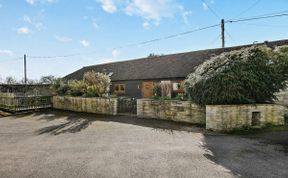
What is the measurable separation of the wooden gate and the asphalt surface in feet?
12.5

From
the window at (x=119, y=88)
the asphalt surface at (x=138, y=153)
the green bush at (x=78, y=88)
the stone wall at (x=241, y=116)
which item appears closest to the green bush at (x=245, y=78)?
the stone wall at (x=241, y=116)

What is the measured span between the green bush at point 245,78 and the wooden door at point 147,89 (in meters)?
10.8

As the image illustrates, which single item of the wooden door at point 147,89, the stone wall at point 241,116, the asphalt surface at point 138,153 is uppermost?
the wooden door at point 147,89

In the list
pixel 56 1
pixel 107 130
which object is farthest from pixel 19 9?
pixel 107 130

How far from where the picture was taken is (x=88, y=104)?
1398 cm

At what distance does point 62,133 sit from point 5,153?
2.46m

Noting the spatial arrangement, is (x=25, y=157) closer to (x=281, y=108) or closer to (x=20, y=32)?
(x=281, y=108)

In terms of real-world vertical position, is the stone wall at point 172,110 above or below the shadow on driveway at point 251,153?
above

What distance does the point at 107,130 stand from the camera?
28.3 ft

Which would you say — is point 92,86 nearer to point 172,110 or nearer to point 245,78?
point 172,110

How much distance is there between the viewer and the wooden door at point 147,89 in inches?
797

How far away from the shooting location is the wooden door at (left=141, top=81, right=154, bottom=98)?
66.4 ft

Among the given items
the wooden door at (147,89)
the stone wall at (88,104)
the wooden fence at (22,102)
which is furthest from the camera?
the wooden door at (147,89)

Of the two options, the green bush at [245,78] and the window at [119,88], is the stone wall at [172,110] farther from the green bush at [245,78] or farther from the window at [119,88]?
the window at [119,88]
